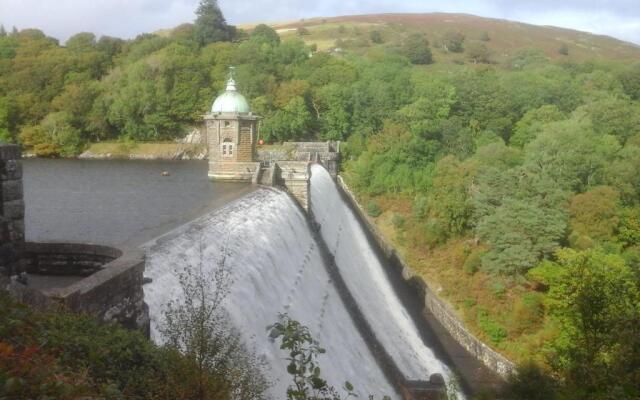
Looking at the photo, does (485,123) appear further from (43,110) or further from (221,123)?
(43,110)

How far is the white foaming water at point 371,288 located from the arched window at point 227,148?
4536mm

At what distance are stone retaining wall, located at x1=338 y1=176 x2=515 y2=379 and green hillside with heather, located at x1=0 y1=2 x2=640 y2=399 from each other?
857 mm

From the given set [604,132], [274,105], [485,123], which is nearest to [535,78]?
[485,123]

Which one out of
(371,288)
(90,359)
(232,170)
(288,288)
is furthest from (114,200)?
(90,359)

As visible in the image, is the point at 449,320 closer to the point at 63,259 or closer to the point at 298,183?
the point at 298,183

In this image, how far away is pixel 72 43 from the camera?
74188 millimetres

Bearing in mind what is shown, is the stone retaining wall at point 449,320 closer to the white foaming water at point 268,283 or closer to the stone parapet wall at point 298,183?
the stone parapet wall at point 298,183

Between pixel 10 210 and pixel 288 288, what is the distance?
25.7ft

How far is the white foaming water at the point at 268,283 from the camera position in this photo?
1136 cm

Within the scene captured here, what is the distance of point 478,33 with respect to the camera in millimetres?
115250

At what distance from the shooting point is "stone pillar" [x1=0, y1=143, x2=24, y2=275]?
8.85 metres

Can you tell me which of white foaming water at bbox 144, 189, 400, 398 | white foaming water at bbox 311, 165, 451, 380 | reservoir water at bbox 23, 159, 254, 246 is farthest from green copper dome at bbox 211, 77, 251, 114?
white foaming water at bbox 144, 189, 400, 398

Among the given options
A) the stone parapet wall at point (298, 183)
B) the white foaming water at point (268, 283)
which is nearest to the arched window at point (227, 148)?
the stone parapet wall at point (298, 183)

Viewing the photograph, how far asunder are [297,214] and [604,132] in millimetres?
29681
